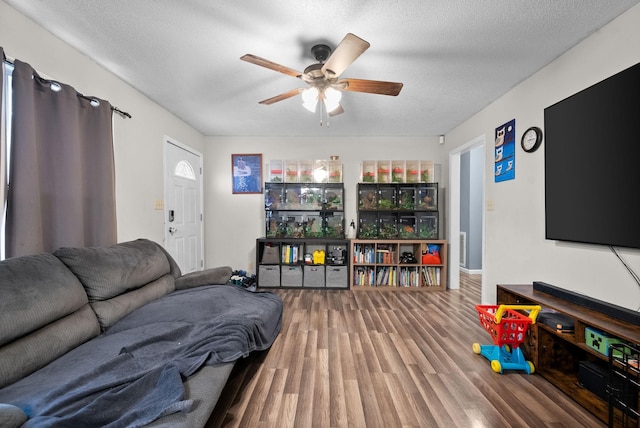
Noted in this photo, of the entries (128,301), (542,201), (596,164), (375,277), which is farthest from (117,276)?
(542,201)

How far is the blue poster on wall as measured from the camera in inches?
102

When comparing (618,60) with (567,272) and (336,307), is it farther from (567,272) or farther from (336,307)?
(336,307)

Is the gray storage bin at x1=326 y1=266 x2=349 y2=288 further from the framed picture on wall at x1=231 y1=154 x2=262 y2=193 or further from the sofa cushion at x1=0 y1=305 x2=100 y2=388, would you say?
the sofa cushion at x1=0 y1=305 x2=100 y2=388

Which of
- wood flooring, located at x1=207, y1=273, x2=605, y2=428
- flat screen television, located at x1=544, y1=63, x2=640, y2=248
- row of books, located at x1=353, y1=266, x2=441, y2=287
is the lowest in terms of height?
wood flooring, located at x1=207, y1=273, x2=605, y2=428

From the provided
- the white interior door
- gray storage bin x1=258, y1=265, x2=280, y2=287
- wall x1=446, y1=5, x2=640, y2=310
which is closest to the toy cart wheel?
wall x1=446, y1=5, x2=640, y2=310

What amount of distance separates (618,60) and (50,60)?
396 cm

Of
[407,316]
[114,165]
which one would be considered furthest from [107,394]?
[407,316]

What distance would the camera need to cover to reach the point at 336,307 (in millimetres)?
3146

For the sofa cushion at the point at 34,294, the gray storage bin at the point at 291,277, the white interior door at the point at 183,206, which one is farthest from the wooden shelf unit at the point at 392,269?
the sofa cushion at the point at 34,294

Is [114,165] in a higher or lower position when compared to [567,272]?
higher

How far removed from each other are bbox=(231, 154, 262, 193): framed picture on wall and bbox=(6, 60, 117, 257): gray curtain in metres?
2.10

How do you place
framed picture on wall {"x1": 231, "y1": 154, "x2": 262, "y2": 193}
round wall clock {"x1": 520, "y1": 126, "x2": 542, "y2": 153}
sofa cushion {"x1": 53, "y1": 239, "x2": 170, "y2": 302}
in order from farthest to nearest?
framed picture on wall {"x1": 231, "y1": 154, "x2": 262, "y2": 193}, round wall clock {"x1": 520, "y1": 126, "x2": 542, "y2": 153}, sofa cushion {"x1": 53, "y1": 239, "x2": 170, "y2": 302}

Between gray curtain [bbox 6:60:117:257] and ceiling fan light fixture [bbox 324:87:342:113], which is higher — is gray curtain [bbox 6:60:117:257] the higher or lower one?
the lower one

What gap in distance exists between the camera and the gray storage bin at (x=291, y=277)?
3908mm
